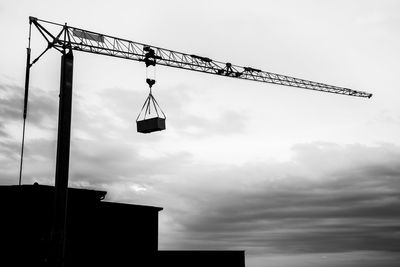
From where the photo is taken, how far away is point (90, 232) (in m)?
32.9

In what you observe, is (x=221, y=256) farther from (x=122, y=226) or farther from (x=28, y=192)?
(x=28, y=192)

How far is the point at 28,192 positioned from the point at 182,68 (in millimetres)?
15960

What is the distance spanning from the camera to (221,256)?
37750 mm

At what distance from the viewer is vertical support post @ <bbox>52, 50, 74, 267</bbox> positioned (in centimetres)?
1812

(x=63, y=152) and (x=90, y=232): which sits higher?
(x=63, y=152)

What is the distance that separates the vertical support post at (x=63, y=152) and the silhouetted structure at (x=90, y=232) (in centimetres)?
1125

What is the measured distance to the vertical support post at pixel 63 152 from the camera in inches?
714

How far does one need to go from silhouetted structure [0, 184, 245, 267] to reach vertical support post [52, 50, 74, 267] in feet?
36.9

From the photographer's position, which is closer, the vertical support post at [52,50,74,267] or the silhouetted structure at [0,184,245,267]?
the vertical support post at [52,50,74,267]

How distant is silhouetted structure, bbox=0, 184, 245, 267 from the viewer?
2961cm

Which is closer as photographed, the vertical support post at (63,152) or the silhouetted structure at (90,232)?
the vertical support post at (63,152)

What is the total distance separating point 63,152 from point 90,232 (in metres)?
15.3

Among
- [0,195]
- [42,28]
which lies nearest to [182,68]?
[42,28]

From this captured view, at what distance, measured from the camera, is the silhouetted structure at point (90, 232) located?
2961 centimetres
